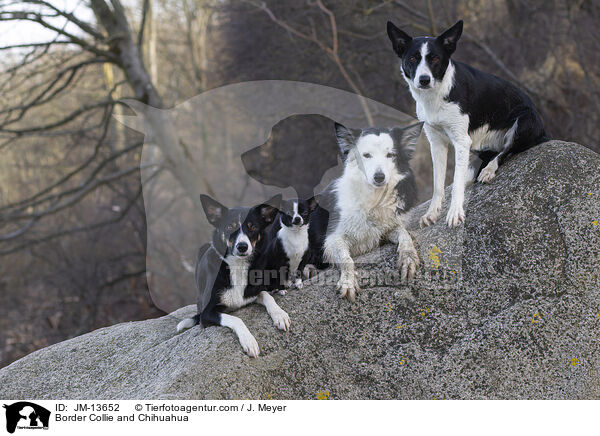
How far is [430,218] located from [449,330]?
978 mm

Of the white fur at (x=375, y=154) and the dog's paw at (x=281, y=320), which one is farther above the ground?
the white fur at (x=375, y=154)

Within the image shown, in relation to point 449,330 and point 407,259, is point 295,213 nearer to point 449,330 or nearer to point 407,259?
point 407,259

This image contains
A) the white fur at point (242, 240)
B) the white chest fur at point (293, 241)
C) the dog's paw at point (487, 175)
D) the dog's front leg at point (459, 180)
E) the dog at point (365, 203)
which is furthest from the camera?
the dog's paw at point (487, 175)

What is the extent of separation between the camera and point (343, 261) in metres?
4.44

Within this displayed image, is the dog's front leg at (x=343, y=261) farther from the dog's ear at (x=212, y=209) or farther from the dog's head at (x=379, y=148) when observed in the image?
the dog's ear at (x=212, y=209)

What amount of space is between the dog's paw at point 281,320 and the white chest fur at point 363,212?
34.3 inches

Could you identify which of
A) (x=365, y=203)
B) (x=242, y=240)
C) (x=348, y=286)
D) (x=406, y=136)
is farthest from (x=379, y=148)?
(x=242, y=240)

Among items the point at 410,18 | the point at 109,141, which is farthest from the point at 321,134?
the point at 109,141

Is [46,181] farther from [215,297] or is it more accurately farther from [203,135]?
[215,297]

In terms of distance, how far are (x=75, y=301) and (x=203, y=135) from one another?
19.9ft

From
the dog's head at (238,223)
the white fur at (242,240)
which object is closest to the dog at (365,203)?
the dog's head at (238,223)

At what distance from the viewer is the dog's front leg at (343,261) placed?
431 centimetres

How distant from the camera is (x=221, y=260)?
417cm
